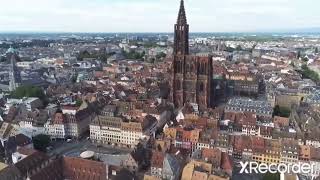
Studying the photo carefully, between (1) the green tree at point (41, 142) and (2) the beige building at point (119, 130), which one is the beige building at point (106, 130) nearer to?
(2) the beige building at point (119, 130)

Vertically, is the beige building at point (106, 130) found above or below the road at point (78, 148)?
above

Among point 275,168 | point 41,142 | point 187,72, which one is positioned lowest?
point 275,168

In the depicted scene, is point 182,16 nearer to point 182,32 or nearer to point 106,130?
point 182,32

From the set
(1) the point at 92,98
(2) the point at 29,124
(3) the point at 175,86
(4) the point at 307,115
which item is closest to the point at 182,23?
(3) the point at 175,86

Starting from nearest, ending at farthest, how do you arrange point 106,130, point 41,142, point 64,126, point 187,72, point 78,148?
1. point 41,142
2. point 78,148
3. point 106,130
4. point 64,126
5. point 187,72

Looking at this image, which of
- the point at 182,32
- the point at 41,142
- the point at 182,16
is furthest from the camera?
the point at 182,32

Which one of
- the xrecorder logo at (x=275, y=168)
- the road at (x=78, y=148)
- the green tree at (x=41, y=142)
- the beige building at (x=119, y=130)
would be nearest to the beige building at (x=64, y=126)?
the road at (x=78, y=148)

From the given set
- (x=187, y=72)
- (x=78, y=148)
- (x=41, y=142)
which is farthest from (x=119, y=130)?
(x=187, y=72)
